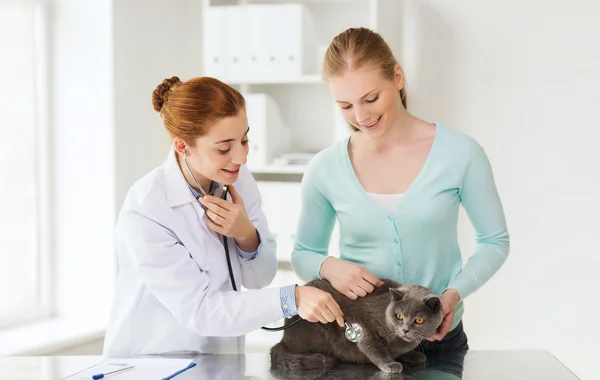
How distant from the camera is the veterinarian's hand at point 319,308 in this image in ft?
4.91

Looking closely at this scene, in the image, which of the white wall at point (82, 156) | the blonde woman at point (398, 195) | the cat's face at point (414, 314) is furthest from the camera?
the white wall at point (82, 156)

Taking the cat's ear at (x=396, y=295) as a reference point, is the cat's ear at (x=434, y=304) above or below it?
below

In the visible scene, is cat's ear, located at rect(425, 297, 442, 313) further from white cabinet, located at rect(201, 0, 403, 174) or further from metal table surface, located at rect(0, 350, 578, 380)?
white cabinet, located at rect(201, 0, 403, 174)

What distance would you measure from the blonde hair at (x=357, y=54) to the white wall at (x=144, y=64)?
5.94 ft

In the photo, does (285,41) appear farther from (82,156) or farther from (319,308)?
(319,308)

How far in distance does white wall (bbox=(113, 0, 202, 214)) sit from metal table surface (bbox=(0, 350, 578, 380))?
5.74 feet

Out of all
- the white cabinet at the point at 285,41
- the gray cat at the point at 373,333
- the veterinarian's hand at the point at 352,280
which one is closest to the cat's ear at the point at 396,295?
the gray cat at the point at 373,333

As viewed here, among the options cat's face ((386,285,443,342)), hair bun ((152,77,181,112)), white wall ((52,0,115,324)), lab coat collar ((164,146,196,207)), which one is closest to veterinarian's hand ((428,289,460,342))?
cat's face ((386,285,443,342))

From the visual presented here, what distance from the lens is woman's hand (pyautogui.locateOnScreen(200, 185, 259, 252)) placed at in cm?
169

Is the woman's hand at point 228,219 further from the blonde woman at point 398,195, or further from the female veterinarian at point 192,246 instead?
the blonde woman at point 398,195

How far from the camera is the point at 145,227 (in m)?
1.61

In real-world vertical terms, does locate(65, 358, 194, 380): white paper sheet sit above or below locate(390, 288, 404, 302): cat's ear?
below

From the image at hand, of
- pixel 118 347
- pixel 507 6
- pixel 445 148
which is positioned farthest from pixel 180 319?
pixel 507 6

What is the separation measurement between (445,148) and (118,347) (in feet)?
3.05
